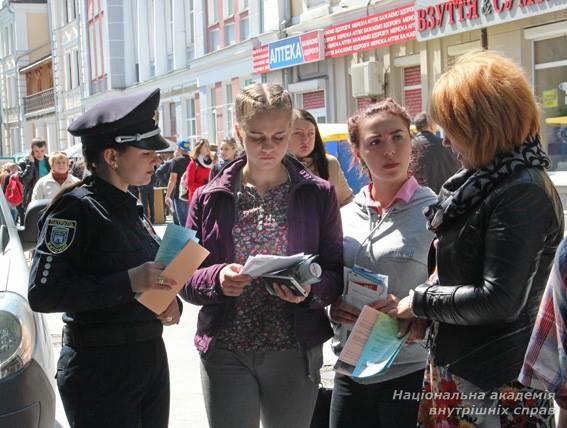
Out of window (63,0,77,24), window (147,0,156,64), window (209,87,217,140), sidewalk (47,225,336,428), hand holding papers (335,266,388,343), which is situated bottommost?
sidewalk (47,225,336,428)

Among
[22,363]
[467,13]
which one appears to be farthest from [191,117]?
[22,363]

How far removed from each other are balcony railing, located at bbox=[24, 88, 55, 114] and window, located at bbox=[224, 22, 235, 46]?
25.8 metres

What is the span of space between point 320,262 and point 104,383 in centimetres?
91

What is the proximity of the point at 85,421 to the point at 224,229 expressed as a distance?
2.75 ft

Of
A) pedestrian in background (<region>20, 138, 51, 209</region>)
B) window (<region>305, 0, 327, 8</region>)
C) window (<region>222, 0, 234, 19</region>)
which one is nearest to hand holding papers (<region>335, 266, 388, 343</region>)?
pedestrian in background (<region>20, 138, 51, 209</region>)

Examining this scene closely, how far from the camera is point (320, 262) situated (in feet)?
9.85

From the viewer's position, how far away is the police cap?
2.75 m

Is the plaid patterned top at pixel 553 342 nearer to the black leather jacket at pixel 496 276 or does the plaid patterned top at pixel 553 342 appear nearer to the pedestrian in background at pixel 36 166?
the black leather jacket at pixel 496 276

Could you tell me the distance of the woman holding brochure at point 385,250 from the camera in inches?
115

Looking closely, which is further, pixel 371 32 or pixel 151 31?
pixel 151 31

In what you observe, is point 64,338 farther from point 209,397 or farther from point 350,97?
point 350,97

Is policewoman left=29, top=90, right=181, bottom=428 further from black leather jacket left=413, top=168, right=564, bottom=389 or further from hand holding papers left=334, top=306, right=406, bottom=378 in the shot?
black leather jacket left=413, top=168, right=564, bottom=389

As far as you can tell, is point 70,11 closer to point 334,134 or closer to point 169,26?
point 169,26

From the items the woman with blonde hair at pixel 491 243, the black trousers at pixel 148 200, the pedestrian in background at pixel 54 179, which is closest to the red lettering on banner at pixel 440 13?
the black trousers at pixel 148 200
